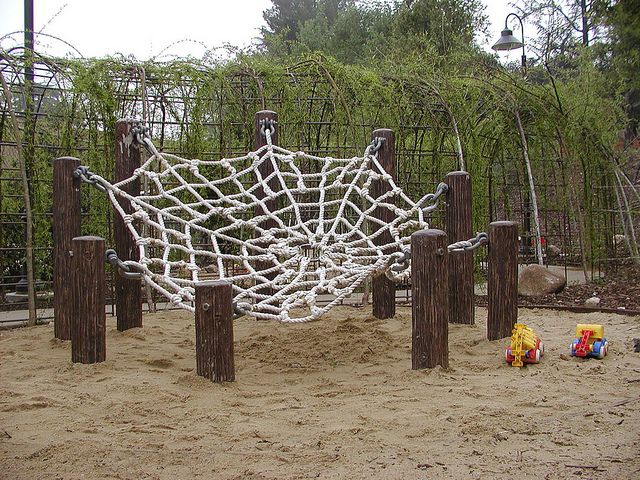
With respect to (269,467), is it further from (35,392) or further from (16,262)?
(16,262)

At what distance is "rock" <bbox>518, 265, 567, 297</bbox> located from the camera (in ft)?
16.9

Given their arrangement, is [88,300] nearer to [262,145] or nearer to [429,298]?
[429,298]

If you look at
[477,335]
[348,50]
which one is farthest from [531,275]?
[348,50]

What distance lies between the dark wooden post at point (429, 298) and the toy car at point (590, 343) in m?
0.67

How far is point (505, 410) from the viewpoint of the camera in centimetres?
229

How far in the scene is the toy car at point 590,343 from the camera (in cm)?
300

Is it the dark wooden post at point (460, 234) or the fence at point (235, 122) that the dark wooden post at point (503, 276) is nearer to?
the dark wooden post at point (460, 234)

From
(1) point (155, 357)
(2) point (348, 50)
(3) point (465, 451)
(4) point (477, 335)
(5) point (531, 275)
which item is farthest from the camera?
(2) point (348, 50)

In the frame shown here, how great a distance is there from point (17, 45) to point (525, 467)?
371 centimetres

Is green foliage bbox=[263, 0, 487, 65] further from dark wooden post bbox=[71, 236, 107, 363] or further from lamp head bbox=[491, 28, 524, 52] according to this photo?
dark wooden post bbox=[71, 236, 107, 363]

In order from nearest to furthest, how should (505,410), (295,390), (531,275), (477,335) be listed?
(505,410)
(295,390)
(477,335)
(531,275)

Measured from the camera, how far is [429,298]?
272 centimetres

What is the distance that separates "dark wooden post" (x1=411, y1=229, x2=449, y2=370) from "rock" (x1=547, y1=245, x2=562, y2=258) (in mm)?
4896

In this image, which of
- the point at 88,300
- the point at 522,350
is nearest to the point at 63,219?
the point at 88,300
